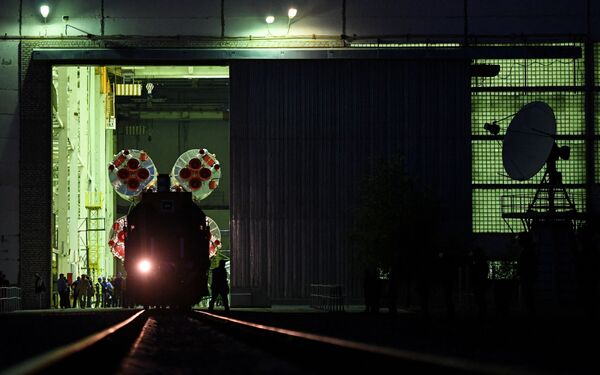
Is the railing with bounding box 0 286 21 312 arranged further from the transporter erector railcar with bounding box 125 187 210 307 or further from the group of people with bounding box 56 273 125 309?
the transporter erector railcar with bounding box 125 187 210 307

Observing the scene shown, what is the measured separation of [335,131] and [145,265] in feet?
50.3

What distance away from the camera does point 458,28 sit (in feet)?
163

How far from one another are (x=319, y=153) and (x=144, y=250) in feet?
48.3

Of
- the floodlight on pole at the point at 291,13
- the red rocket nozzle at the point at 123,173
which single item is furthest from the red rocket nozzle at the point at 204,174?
the floodlight on pole at the point at 291,13

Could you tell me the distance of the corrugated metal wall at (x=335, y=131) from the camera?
164 ft

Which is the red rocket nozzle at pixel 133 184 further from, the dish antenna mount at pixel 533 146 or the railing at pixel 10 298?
the dish antenna mount at pixel 533 146

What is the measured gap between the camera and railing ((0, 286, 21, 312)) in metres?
44.7

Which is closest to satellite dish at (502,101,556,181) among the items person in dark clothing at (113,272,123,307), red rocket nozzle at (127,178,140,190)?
red rocket nozzle at (127,178,140,190)

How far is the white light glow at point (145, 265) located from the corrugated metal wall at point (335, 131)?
13060 millimetres

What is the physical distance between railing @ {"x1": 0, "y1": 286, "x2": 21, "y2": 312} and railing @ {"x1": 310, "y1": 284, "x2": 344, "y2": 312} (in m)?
11.7

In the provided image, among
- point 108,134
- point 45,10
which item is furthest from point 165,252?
point 108,134

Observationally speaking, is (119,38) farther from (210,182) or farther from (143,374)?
(143,374)

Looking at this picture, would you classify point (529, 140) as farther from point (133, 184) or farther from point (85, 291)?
point (85, 291)

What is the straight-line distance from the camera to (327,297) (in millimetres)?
45125
